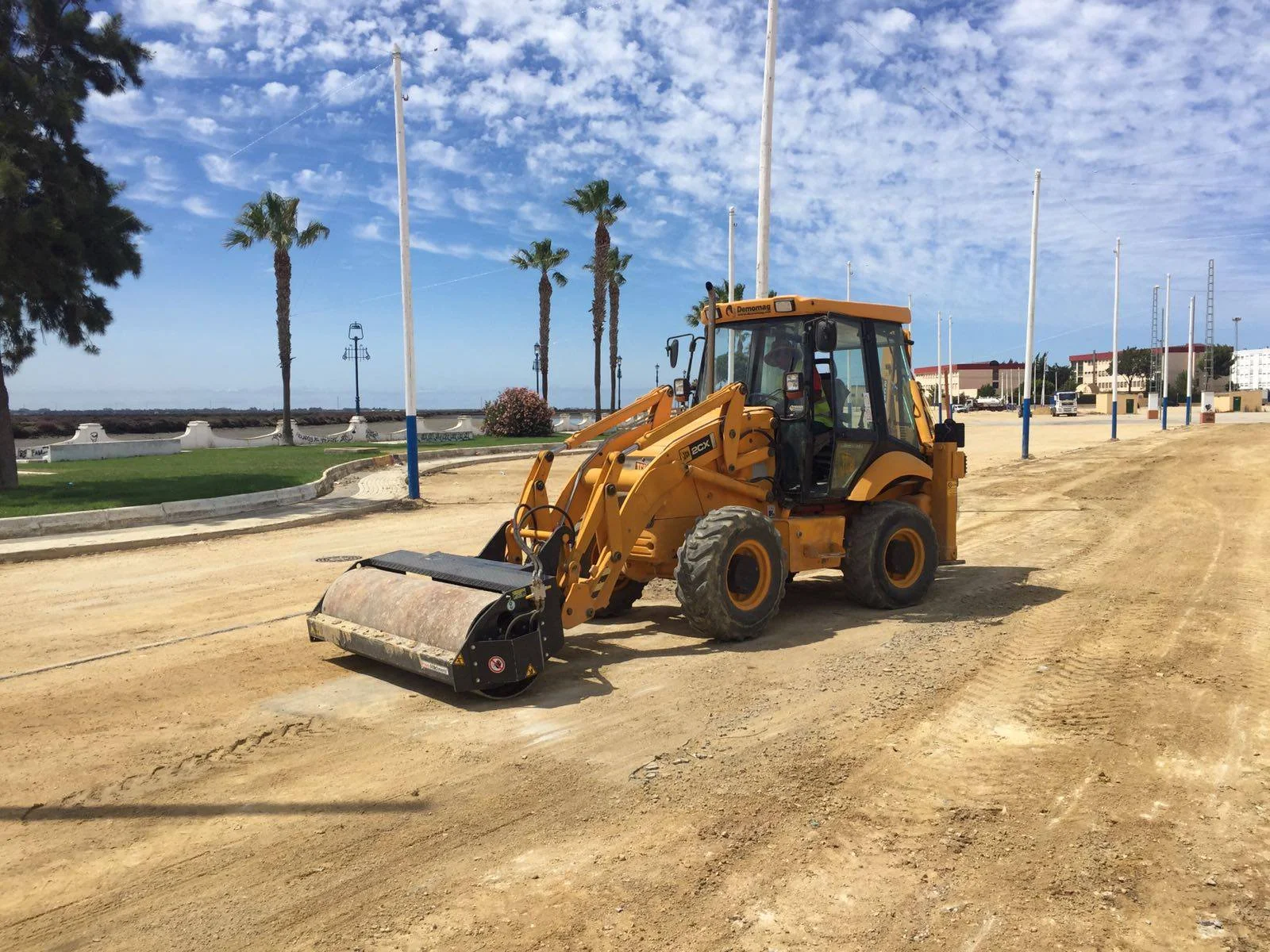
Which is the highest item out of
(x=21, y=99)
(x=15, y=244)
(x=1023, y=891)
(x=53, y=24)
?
(x=53, y=24)

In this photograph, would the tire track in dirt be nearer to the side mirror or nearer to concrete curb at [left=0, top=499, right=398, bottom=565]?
the side mirror

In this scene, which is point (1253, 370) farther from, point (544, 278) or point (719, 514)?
point (719, 514)

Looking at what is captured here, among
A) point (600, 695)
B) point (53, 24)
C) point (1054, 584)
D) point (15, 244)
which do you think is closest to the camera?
point (600, 695)

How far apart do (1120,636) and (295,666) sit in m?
6.19

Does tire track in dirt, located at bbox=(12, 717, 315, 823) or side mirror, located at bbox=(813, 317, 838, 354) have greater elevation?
side mirror, located at bbox=(813, 317, 838, 354)

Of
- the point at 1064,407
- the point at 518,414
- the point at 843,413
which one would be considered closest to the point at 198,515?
the point at 843,413

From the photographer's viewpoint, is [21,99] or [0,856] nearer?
[0,856]

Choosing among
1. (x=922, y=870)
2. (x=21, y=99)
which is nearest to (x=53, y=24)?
(x=21, y=99)

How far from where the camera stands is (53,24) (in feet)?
54.6

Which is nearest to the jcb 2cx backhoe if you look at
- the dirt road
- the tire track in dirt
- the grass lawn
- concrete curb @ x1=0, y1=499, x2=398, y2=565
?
the dirt road

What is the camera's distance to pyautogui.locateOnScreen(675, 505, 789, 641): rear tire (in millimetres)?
6559

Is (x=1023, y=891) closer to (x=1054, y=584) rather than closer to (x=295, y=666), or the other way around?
(x=295, y=666)

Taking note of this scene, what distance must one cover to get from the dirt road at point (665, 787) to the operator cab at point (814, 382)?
131 cm

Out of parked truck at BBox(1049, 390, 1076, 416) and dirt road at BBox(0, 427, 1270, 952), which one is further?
parked truck at BBox(1049, 390, 1076, 416)
